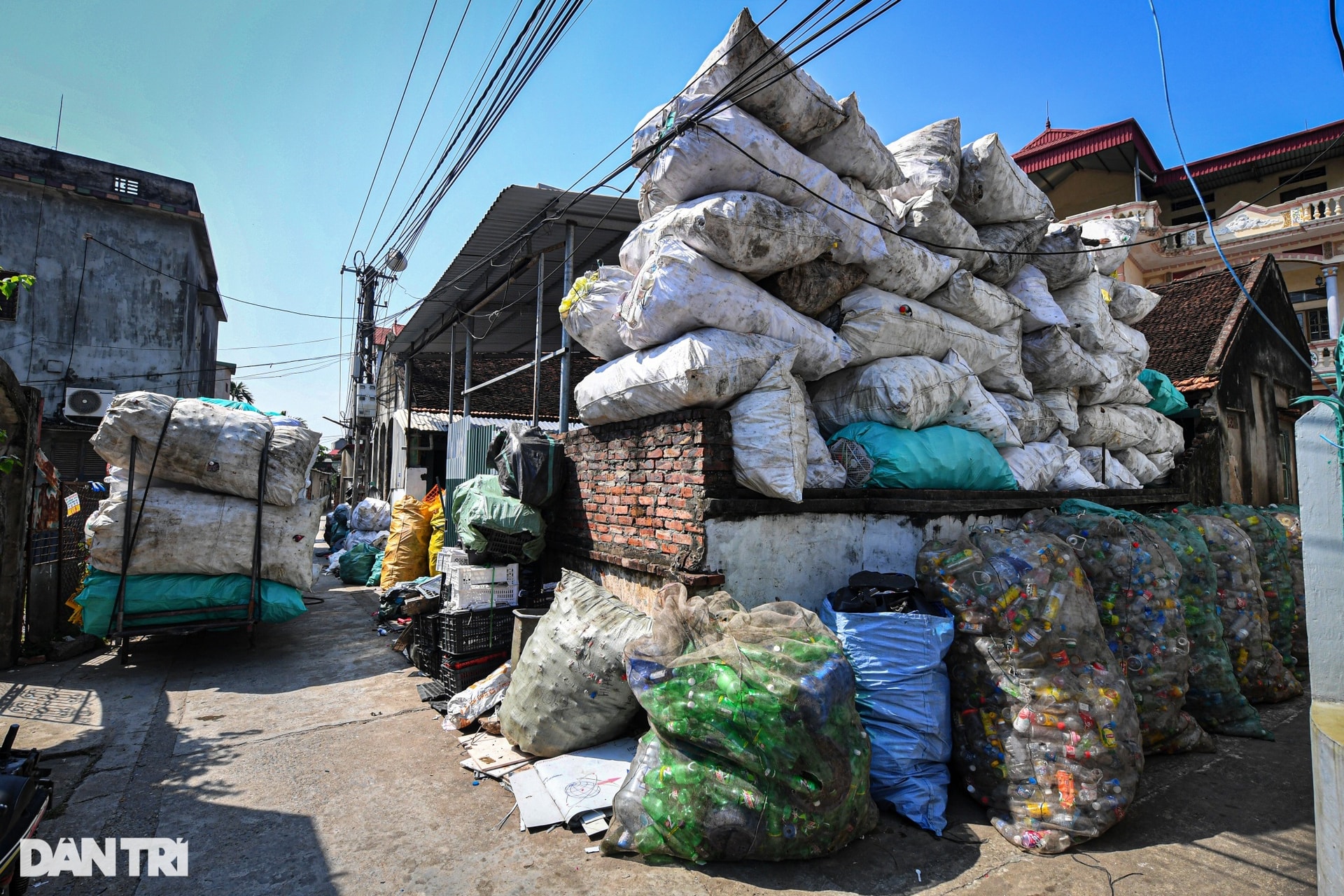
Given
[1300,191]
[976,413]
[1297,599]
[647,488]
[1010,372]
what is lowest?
[1297,599]

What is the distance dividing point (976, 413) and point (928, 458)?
822 mm

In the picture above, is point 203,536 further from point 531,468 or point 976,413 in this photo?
point 976,413

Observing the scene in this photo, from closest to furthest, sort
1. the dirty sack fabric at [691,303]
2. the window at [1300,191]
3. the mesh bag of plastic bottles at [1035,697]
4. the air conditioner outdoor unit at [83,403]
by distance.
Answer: the mesh bag of plastic bottles at [1035,697] < the dirty sack fabric at [691,303] < the air conditioner outdoor unit at [83,403] < the window at [1300,191]

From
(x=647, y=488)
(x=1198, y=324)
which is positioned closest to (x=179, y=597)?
(x=647, y=488)

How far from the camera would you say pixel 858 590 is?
10.9ft

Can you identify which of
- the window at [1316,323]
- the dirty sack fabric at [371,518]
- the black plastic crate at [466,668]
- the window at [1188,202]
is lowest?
the black plastic crate at [466,668]

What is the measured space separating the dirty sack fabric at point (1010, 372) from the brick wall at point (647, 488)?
2931 mm

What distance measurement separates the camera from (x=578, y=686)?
126 inches

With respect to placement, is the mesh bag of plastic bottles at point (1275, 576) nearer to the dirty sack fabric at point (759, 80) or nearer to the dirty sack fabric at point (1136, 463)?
the dirty sack fabric at point (1136, 463)

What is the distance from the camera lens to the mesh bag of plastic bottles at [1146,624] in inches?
138

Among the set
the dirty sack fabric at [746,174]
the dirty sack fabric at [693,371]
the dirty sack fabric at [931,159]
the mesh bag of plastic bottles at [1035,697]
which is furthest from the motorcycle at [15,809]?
the dirty sack fabric at [931,159]

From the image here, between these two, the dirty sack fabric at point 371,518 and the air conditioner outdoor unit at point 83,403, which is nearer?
the dirty sack fabric at point 371,518

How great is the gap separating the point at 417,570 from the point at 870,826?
6.26 meters

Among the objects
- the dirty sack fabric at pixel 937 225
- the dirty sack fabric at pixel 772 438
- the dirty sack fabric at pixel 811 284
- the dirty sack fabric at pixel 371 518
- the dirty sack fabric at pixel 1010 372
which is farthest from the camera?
the dirty sack fabric at pixel 371 518
